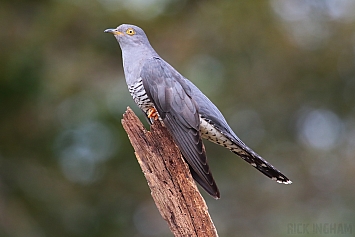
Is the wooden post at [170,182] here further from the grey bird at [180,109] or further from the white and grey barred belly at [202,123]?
the white and grey barred belly at [202,123]

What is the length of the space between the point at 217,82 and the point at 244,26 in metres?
1.17

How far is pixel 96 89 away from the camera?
330 inches

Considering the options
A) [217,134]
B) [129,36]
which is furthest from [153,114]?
[129,36]

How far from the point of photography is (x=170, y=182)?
3.84 meters

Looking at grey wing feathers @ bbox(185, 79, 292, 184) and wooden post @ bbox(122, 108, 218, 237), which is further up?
grey wing feathers @ bbox(185, 79, 292, 184)

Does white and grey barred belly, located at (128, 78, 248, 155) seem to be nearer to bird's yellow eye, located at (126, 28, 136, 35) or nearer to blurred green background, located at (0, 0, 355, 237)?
bird's yellow eye, located at (126, 28, 136, 35)

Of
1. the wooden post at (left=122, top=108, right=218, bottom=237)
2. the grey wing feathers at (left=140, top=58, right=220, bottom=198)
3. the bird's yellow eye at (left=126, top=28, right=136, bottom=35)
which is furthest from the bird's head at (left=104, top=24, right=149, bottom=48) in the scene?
the wooden post at (left=122, top=108, right=218, bottom=237)

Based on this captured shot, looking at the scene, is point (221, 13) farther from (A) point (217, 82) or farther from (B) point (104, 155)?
(B) point (104, 155)

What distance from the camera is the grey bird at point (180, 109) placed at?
4203mm

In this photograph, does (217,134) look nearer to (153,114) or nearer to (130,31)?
(153,114)

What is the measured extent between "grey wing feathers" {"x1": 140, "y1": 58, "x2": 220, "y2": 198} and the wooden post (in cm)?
10

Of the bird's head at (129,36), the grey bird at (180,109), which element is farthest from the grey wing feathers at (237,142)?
the bird's head at (129,36)

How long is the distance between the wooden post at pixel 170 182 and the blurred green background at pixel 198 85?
3.24 m

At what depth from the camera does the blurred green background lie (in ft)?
27.0
